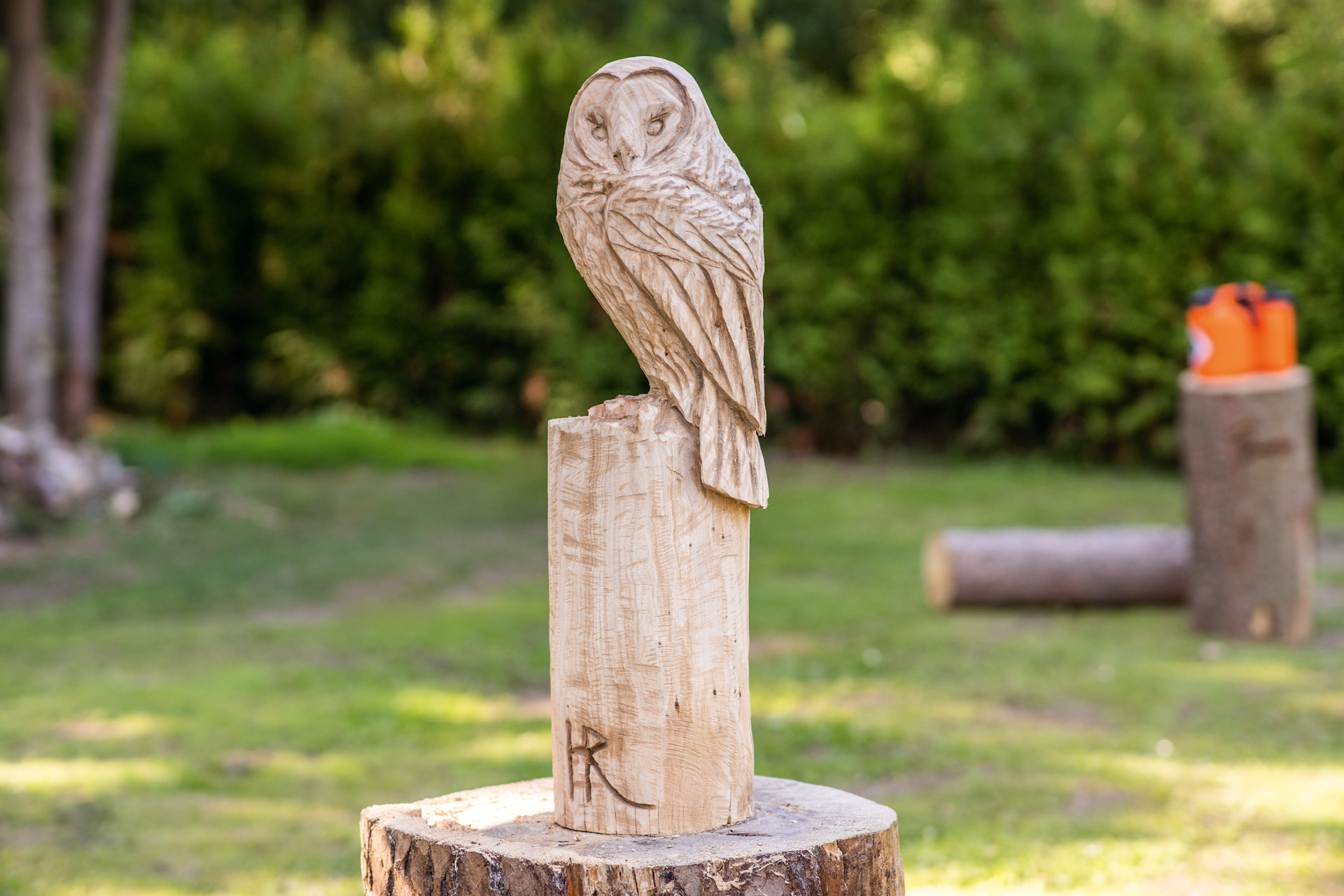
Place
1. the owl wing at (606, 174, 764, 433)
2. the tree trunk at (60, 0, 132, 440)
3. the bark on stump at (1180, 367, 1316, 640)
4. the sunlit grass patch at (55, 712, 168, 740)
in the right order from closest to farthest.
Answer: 1. the owl wing at (606, 174, 764, 433)
2. the sunlit grass patch at (55, 712, 168, 740)
3. the bark on stump at (1180, 367, 1316, 640)
4. the tree trunk at (60, 0, 132, 440)

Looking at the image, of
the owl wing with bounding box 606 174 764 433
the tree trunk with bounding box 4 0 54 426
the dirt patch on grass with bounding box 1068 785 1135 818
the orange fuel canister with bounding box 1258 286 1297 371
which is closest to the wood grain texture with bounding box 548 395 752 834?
the owl wing with bounding box 606 174 764 433

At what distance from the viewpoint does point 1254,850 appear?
3.65 metres

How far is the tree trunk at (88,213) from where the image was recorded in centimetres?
932

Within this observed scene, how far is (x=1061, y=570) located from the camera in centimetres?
651

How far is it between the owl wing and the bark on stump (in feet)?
13.1

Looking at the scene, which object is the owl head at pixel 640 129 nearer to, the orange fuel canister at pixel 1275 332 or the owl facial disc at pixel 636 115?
the owl facial disc at pixel 636 115

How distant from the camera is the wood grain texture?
2.37 meters

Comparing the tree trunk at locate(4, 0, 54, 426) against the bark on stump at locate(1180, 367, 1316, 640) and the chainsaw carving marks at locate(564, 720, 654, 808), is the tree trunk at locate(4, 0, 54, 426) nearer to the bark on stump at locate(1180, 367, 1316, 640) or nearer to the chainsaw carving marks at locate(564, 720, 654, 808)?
the bark on stump at locate(1180, 367, 1316, 640)

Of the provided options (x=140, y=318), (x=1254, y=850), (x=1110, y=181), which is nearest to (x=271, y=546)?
(x=140, y=318)

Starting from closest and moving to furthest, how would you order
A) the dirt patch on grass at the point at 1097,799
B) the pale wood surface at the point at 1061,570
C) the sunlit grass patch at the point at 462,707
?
the dirt patch on grass at the point at 1097,799 < the sunlit grass patch at the point at 462,707 < the pale wood surface at the point at 1061,570

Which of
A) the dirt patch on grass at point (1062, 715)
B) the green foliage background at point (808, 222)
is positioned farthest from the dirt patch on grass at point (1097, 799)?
the green foliage background at point (808, 222)

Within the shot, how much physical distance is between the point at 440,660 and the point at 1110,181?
21.9 ft

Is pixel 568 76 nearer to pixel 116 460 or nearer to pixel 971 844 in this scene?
pixel 116 460

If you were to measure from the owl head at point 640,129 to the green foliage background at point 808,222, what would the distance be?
8.13 meters
